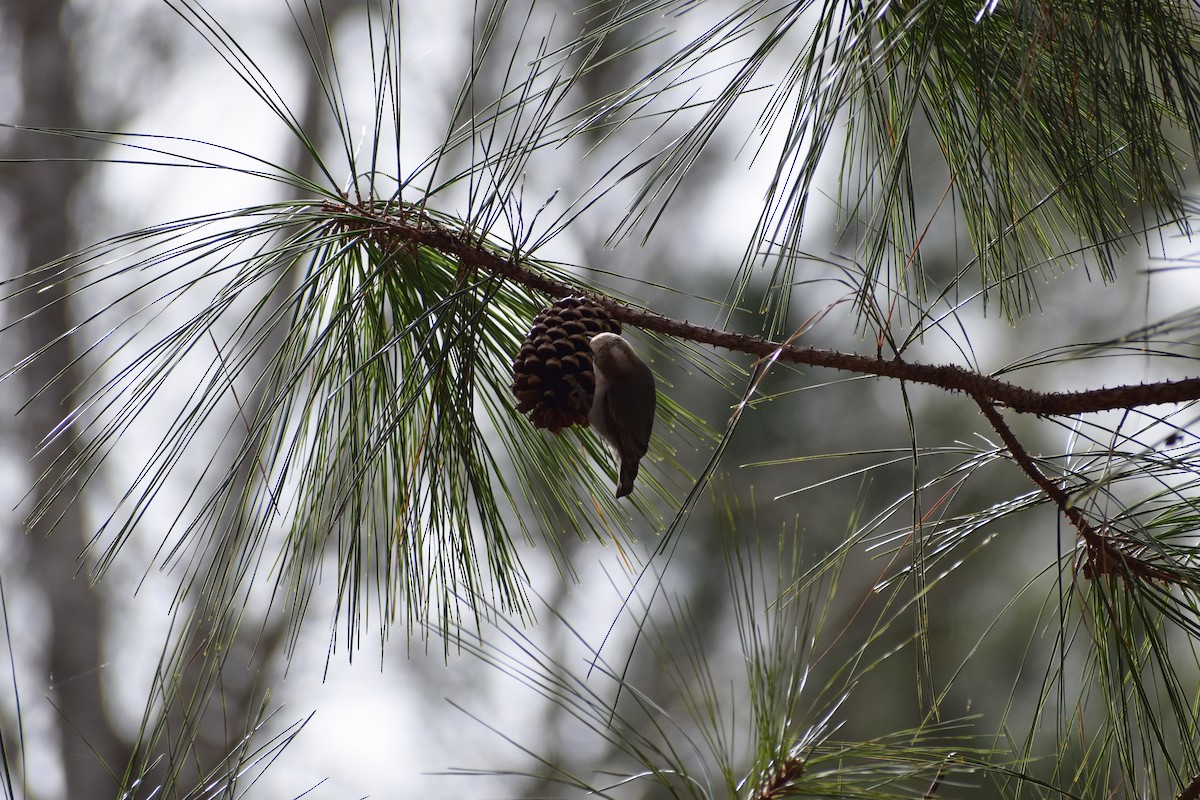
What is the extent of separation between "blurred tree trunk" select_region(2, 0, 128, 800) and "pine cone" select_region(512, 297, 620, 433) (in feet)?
6.29

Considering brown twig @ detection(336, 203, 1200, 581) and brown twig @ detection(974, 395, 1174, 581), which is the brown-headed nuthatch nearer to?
brown twig @ detection(336, 203, 1200, 581)

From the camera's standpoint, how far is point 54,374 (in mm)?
2119

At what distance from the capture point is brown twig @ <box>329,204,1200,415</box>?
471mm

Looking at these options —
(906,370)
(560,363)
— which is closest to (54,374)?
(560,363)

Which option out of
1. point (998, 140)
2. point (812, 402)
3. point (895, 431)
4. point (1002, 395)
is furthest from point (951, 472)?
point (895, 431)

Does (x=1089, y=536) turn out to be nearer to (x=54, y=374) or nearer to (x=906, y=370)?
(x=906, y=370)

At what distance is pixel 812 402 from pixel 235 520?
251 centimetres

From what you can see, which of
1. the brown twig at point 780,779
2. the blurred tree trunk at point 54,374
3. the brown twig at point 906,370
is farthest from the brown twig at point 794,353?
the blurred tree trunk at point 54,374

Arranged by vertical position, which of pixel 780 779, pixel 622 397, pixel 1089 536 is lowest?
pixel 780 779

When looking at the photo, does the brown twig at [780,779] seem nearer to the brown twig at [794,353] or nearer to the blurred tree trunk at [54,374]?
the brown twig at [794,353]

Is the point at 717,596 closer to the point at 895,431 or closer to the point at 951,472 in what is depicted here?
the point at 895,431

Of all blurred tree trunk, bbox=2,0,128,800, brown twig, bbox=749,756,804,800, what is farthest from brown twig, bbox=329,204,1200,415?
blurred tree trunk, bbox=2,0,128,800

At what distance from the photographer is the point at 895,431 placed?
10.2ft

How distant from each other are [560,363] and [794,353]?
0.42 feet
